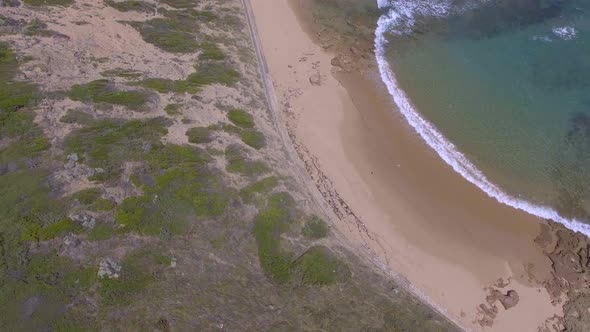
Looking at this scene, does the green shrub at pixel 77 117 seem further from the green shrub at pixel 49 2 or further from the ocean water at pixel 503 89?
the ocean water at pixel 503 89

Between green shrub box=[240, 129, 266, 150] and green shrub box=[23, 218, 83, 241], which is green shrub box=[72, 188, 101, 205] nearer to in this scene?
green shrub box=[23, 218, 83, 241]

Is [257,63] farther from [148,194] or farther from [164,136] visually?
[148,194]

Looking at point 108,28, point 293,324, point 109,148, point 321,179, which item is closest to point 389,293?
point 293,324

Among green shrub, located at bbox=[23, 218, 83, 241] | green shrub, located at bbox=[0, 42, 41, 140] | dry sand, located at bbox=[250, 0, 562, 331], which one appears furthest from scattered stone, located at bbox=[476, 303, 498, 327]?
green shrub, located at bbox=[0, 42, 41, 140]

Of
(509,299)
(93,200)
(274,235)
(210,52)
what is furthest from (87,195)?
(509,299)

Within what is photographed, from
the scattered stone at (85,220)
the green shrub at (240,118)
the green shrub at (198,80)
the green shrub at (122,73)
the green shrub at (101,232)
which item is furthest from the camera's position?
the green shrub at (122,73)

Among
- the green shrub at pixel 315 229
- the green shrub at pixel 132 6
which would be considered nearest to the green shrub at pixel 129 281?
the green shrub at pixel 315 229
